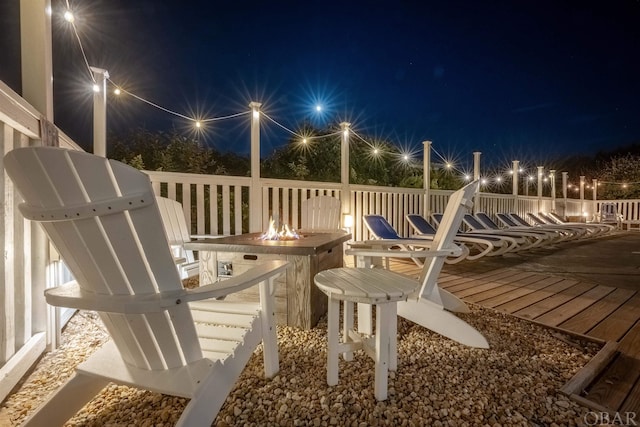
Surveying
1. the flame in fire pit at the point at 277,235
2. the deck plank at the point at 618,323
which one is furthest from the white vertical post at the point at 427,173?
the flame in fire pit at the point at 277,235

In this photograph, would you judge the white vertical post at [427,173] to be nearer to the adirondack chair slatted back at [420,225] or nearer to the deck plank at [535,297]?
the adirondack chair slatted back at [420,225]

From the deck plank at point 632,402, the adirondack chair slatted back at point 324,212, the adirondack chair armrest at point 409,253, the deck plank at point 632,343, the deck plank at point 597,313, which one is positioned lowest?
the deck plank at point 632,402

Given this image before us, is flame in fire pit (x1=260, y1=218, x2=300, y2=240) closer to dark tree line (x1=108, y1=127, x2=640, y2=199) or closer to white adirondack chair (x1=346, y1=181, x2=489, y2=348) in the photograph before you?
white adirondack chair (x1=346, y1=181, x2=489, y2=348)

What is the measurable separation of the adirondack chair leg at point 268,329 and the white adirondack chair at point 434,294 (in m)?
0.61

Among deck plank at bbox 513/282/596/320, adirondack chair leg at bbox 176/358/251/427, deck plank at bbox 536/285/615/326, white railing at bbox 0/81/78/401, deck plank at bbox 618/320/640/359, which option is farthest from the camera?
deck plank at bbox 513/282/596/320

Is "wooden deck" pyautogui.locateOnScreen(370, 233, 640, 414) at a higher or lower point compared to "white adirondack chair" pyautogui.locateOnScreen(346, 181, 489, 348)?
lower

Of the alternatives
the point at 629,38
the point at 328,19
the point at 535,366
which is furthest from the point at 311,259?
the point at 629,38

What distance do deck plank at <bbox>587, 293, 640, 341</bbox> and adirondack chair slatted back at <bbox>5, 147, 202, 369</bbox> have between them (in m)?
2.47

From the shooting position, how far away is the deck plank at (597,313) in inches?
82.0

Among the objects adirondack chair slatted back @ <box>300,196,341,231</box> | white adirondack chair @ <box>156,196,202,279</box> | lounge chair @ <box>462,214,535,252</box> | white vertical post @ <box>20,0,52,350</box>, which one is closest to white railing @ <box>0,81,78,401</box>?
white vertical post @ <box>20,0,52,350</box>

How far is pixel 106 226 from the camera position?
2.89ft

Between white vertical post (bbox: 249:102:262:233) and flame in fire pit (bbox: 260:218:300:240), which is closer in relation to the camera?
flame in fire pit (bbox: 260:218:300:240)

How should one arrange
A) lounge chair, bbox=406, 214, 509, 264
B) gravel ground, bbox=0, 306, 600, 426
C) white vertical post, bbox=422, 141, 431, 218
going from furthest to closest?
white vertical post, bbox=422, 141, 431, 218, lounge chair, bbox=406, 214, 509, 264, gravel ground, bbox=0, 306, 600, 426

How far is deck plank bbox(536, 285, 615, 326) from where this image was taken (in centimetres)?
222
